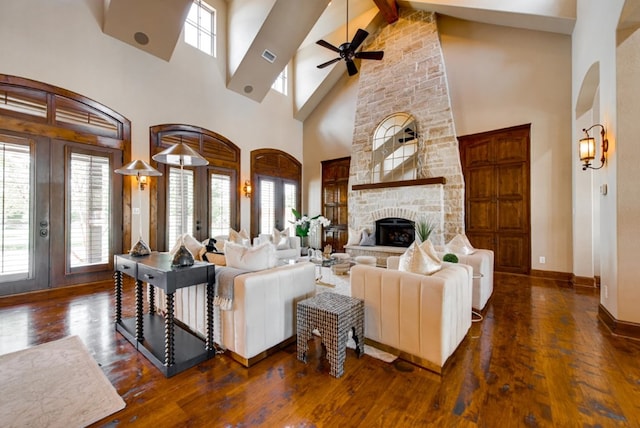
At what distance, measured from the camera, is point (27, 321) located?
325cm

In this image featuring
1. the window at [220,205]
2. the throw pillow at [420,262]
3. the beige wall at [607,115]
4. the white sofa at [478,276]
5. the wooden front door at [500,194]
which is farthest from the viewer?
the window at [220,205]

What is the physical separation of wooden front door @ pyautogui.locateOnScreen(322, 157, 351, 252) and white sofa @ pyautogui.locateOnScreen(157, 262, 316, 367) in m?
5.54

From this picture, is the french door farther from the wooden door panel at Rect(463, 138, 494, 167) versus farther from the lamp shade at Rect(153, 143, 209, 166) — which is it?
the wooden door panel at Rect(463, 138, 494, 167)

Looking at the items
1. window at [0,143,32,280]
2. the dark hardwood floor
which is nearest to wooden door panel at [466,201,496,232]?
the dark hardwood floor

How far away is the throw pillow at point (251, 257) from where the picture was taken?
252cm

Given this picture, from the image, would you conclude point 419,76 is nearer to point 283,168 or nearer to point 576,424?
point 283,168

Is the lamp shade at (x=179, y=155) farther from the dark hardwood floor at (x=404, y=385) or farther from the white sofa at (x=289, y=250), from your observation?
the white sofa at (x=289, y=250)

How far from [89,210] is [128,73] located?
106 inches

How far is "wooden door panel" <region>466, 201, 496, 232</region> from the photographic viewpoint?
5.86m

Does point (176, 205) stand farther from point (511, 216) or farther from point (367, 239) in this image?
point (511, 216)

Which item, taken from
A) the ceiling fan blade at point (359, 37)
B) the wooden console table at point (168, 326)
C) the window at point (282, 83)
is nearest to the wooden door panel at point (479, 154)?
the ceiling fan blade at point (359, 37)

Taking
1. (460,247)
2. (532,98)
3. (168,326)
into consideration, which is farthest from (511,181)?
(168,326)

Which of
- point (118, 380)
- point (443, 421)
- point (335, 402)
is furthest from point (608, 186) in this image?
point (118, 380)

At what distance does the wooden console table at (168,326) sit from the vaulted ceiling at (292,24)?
464 centimetres
